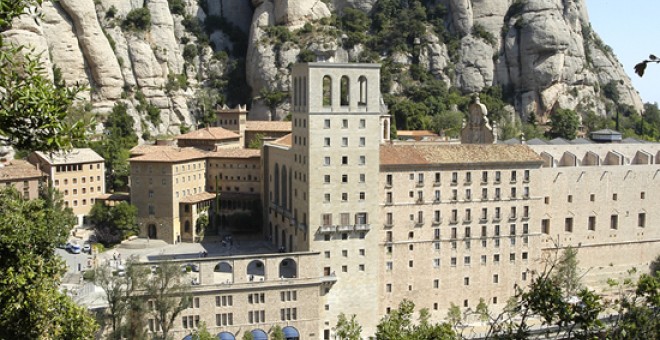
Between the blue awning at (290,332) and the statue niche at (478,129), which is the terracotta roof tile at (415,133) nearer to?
the statue niche at (478,129)

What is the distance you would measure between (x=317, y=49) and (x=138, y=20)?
26645 mm

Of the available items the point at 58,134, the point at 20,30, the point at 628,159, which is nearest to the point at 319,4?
the point at 20,30

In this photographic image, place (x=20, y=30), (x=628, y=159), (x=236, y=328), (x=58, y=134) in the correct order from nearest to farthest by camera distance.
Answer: (x=58, y=134) < (x=236, y=328) < (x=628, y=159) < (x=20, y=30)

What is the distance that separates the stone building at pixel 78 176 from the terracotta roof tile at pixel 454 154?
32093mm

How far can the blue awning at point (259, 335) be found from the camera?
176ft

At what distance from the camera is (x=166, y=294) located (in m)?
50.1

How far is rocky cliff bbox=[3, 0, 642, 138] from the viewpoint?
10394 cm

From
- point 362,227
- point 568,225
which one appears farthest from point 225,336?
point 568,225

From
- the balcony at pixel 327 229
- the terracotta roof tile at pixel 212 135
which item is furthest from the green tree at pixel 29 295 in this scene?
the terracotta roof tile at pixel 212 135

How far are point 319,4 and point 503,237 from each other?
68095 mm

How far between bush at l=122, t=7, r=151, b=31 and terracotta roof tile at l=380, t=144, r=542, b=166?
190ft

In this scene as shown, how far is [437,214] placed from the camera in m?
60.2

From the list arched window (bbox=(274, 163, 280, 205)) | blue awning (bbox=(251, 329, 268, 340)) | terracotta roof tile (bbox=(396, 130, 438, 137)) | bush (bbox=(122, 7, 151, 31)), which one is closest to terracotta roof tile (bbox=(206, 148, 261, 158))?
arched window (bbox=(274, 163, 280, 205))

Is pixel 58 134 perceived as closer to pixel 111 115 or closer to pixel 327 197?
pixel 327 197
